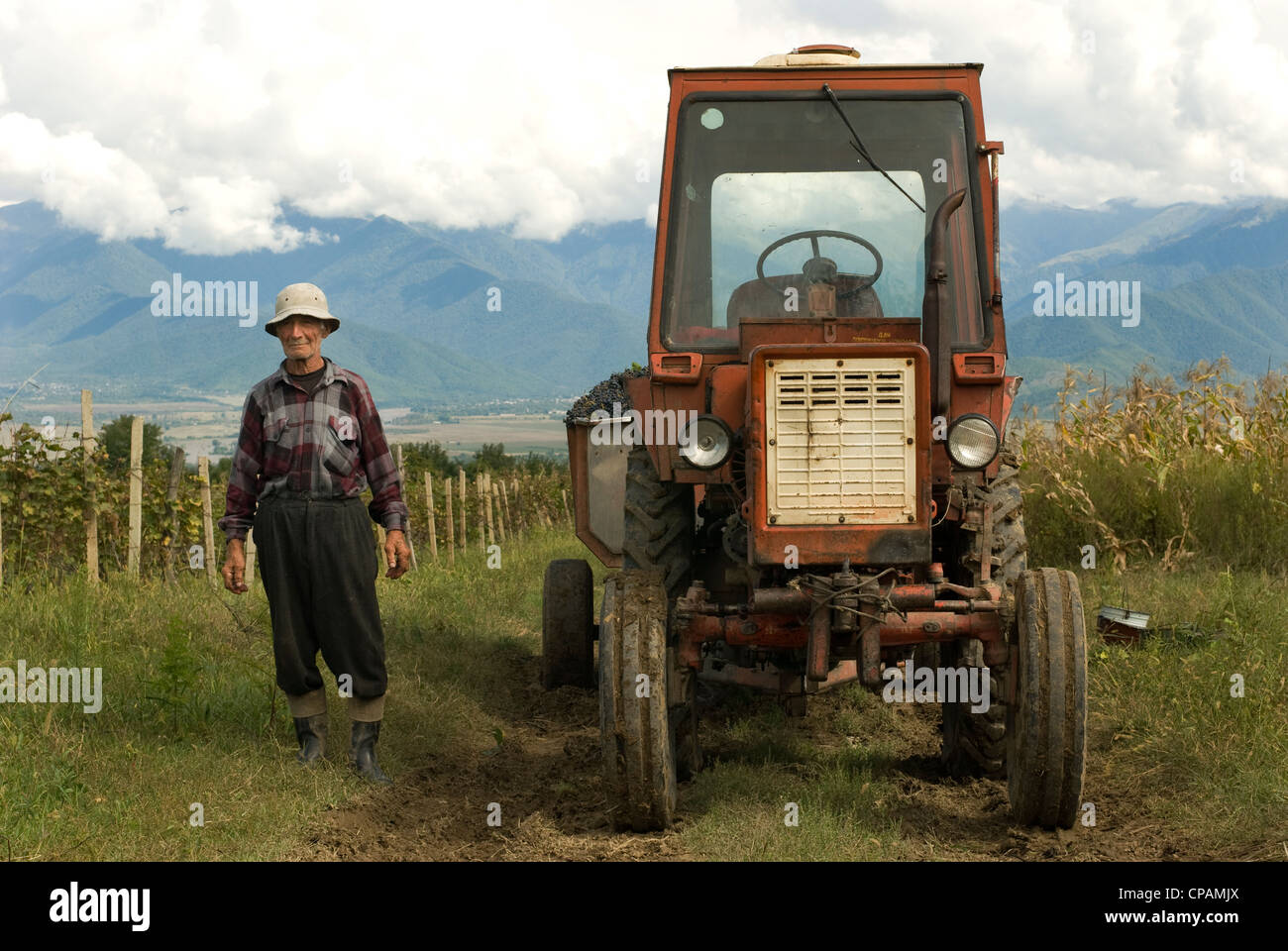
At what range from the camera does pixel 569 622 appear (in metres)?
7.35

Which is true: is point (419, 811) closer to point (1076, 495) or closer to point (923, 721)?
point (923, 721)

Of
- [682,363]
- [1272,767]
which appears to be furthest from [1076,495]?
[682,363]

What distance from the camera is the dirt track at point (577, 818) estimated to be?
452cm

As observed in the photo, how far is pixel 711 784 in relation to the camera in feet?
17.4

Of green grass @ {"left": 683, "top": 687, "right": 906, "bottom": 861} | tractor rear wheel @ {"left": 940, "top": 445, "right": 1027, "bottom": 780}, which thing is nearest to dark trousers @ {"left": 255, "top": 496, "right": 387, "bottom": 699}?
green grass @ {"left": 683, "top": 687, "right": 906, "bottom": 861}

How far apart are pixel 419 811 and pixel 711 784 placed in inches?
48.0

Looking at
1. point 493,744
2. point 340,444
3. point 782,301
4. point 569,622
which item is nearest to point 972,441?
point 782,301

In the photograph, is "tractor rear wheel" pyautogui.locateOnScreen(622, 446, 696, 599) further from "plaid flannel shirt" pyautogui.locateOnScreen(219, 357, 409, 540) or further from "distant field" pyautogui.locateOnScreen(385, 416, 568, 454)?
"distant field" pyautogui.locateOnScreen(385, 416, 568, 454)

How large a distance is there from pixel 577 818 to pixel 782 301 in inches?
92.3

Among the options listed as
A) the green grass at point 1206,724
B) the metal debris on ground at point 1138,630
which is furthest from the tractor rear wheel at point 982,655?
the metal debris on ground at point 1138,630

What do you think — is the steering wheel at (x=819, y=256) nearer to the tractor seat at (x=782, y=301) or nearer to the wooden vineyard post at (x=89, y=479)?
the tractor seat at (x=782, y=301)

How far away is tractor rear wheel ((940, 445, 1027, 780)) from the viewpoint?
16.9ft

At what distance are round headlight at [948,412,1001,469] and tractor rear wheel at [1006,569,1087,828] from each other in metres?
0.45

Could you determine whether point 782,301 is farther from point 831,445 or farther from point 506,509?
point 506,509
